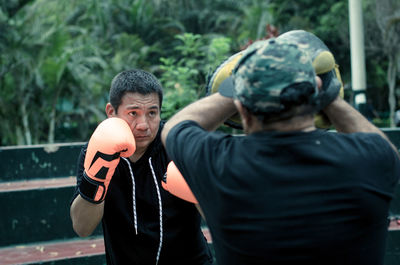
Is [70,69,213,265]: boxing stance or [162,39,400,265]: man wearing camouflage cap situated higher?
[162,39,400,265]: man wearing camouflage cap

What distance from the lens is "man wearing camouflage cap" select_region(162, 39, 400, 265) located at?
1277mm

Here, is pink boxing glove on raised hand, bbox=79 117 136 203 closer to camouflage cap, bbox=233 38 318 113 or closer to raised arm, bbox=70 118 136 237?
raised arm, bbox=70 118 136 237

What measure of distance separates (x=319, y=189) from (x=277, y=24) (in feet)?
61.7

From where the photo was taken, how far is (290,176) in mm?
1281

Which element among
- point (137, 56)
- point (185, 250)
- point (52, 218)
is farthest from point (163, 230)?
point (137, 56)

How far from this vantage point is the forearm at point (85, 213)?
7.00 feet

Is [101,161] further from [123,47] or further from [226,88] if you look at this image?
[123,47]

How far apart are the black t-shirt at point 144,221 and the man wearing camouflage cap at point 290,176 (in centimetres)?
98

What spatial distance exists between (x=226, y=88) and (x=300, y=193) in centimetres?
46

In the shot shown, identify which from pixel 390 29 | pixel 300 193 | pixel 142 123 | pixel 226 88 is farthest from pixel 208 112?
pixel 390 29

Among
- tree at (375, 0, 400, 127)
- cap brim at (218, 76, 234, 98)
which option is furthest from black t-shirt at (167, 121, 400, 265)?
tree at (375, 0, 400, 127)

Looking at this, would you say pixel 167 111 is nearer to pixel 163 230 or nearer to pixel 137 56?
pixel 163 230

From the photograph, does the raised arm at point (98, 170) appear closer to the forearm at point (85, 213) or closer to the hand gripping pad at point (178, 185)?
the forearm at point (85, 213)

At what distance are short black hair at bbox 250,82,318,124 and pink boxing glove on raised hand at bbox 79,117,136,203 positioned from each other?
921 mm
